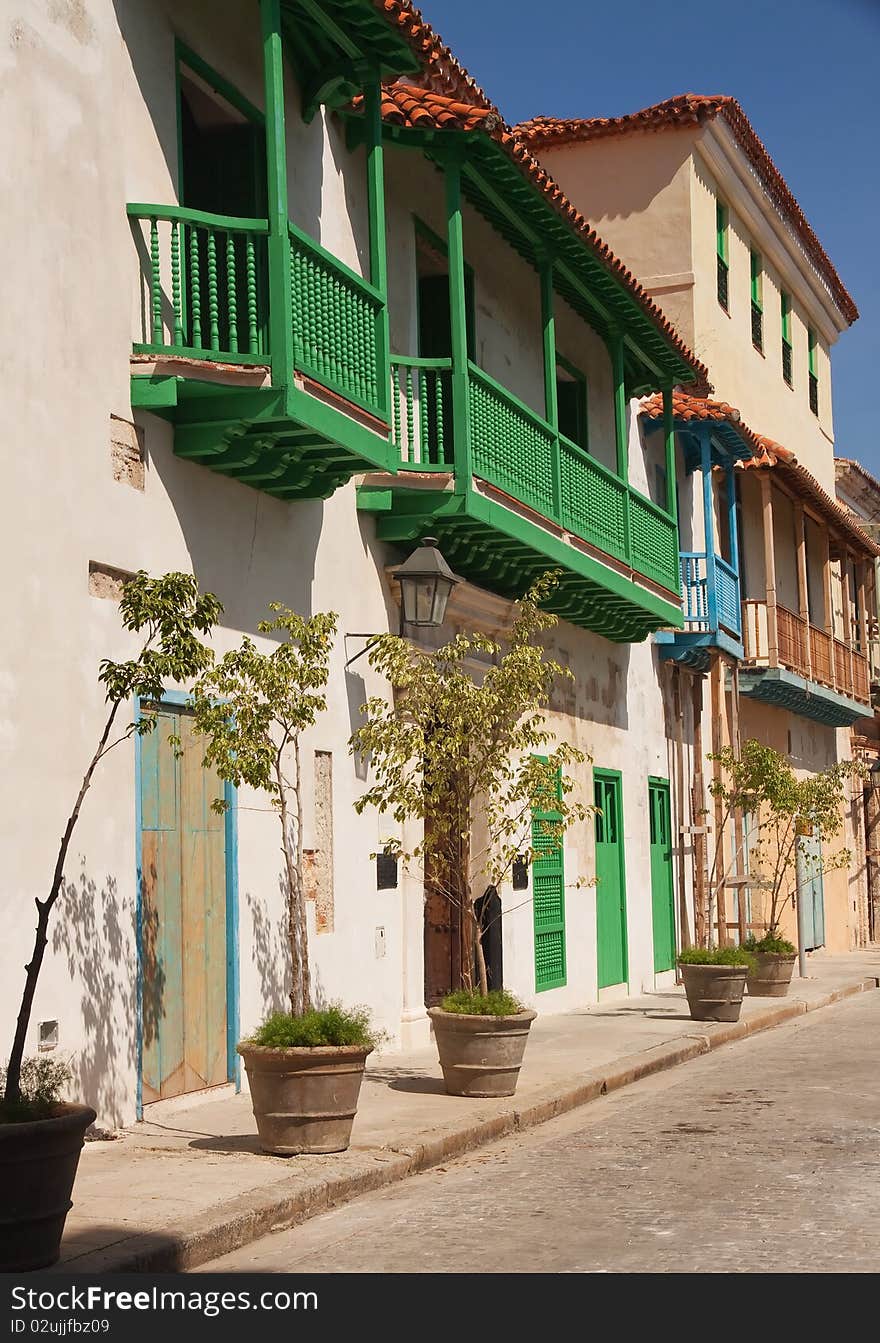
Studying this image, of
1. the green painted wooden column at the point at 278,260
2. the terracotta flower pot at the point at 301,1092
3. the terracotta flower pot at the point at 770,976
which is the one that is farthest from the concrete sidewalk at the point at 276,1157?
the green painted wooden column at the point at 278,260

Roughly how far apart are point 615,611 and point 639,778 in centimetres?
293

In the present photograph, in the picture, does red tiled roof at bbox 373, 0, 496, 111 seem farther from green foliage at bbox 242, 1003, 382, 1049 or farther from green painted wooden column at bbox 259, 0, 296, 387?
green foliage at bbox 242, 1003, 382, 1049

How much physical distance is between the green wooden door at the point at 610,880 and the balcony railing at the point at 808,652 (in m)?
5.62

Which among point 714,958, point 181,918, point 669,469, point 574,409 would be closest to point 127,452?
point 181,918

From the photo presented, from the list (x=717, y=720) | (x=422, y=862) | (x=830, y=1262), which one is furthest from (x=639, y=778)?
(x=830, y=1262)

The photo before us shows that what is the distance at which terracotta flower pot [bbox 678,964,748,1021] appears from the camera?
54.4 ft

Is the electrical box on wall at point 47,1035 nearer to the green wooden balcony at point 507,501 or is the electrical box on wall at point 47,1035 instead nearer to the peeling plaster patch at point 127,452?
the peeling plaster patch at point 127,452

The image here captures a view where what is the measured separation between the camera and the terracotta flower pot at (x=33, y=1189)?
6.23m

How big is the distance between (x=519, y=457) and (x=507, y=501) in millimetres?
651

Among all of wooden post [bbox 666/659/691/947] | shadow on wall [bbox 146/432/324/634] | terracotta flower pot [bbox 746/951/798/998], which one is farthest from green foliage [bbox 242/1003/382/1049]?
wooden post [bbox 666/659/691/947]

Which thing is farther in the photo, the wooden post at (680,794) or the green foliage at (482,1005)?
the wooden post at (680,794)

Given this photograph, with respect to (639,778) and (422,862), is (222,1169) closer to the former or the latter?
(422,862)

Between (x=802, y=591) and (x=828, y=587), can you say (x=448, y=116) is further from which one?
(x=828, y=587)

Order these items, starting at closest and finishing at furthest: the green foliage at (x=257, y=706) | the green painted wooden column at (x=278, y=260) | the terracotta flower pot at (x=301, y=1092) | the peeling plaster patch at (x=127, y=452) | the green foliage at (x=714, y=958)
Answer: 1. the terracotta flower pot at (x=301, y=1092)
2. the green foliage at (x=257, y=706)
3. the peeling plaster patch at (x=127, y=452)
4. the green painted wooden column at (x=278, y=260)
5. the green foliage at (x=714, y=958)
